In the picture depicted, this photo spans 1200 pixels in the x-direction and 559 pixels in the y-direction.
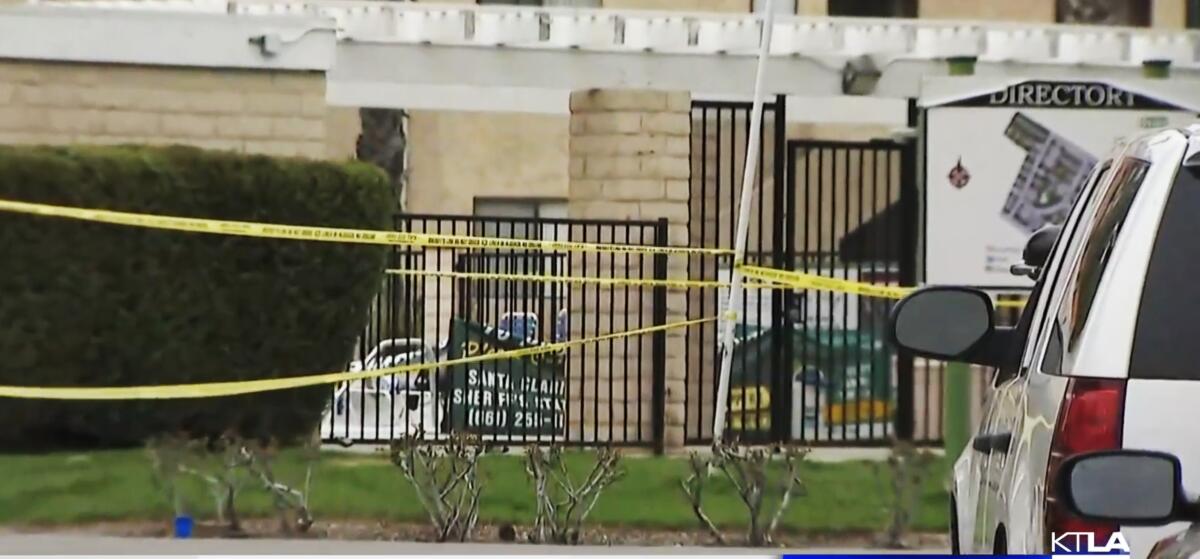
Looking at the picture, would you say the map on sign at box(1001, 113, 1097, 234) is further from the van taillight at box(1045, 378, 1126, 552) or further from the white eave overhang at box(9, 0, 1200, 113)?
the van taillight at box(1045, 378, 1126, 552)

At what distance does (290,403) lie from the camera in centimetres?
1066

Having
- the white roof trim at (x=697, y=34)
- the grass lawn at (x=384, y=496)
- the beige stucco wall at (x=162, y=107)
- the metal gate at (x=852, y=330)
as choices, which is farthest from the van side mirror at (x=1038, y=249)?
the beige stucco wall at (x=162, y=107)

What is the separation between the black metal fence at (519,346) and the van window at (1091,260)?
281 inches

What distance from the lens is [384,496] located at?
9.43m

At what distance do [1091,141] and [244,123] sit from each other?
483 centimetres

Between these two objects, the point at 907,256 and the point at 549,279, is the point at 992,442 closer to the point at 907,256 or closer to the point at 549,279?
the point at 549,279

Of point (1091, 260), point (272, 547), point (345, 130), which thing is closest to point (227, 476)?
point (272, 547)

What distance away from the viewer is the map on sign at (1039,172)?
9.34 metres

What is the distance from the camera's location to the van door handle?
4.22 meters

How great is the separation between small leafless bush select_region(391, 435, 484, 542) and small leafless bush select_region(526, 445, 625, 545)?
0.96 ft

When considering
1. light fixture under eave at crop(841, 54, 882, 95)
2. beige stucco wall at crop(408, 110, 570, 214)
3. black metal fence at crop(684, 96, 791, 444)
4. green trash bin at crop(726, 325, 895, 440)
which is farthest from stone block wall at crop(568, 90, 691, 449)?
beige stucco wall at crop(408, 110, 570, 214)

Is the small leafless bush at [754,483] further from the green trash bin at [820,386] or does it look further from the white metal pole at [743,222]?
the green trash bin at [820,386]

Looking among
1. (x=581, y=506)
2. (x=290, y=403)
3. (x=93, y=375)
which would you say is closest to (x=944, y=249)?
(x=581, y=506)

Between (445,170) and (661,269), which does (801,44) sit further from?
(445,170)
